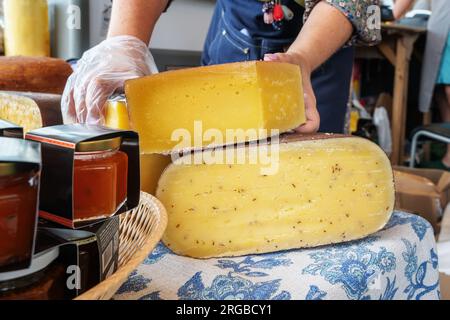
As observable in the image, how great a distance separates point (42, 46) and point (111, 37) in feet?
2.03

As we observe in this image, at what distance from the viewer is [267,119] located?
50cm

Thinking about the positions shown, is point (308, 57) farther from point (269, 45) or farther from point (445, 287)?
point (445, 287)

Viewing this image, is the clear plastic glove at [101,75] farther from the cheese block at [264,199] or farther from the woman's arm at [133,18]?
the cheese block at [264,199]

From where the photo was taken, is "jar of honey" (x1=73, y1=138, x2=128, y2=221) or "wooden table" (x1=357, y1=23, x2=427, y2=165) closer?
"jar of honey" (x1=73, y1=138, x2=128, y2=221)

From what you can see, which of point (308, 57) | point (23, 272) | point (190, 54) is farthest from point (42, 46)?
point (23, 272)

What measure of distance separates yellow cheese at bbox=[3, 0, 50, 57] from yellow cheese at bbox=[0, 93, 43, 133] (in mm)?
677

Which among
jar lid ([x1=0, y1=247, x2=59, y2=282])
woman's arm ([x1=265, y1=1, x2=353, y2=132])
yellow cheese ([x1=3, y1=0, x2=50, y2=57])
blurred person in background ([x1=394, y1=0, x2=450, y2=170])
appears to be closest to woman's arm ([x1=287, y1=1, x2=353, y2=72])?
→ woman's arm ([x1=265, y1=1, x2=353, y2=132])

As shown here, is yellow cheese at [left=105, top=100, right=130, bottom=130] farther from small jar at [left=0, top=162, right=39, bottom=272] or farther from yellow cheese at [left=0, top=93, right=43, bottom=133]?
small jar at [left=0, top=162, right=39, bottom=272]

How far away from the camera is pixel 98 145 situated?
0.34 metres

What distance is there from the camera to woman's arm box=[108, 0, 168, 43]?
83 centimetres

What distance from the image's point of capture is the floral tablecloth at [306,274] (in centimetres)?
42

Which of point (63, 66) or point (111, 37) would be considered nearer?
point (111, 37)
